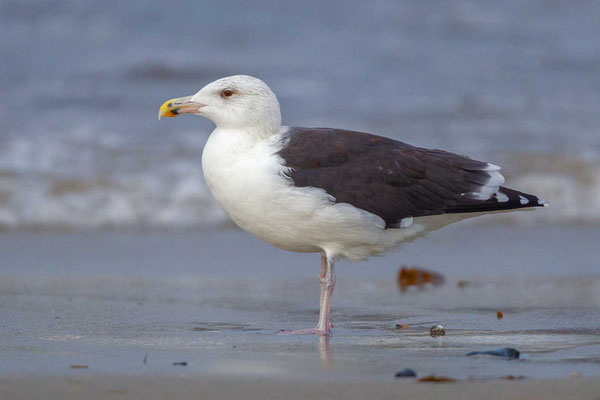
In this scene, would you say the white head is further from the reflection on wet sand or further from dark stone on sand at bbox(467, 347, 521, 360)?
dark stone on sand at bbox(467, 347, 521, 360)

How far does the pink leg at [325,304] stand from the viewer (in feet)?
15.8

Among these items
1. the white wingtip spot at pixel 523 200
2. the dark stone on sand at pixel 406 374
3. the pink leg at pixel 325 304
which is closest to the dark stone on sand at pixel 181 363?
the dark stone on sand at pixel 406 374

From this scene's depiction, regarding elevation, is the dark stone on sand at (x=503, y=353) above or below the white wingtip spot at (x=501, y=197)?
below

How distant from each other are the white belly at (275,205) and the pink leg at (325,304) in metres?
0.14

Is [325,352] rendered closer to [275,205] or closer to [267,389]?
[267,389]

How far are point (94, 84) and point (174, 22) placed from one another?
3087mm

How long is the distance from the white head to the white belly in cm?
10

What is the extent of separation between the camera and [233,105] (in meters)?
5.18

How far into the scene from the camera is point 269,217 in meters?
4.87

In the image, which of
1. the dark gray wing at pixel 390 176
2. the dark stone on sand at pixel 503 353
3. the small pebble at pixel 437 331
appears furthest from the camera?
the dark gray wing at pixel 390 176

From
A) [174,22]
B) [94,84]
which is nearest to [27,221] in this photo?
[94,84]

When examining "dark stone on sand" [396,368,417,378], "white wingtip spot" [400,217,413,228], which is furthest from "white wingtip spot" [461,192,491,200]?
"dark stone on sand" [396,368,417,378]

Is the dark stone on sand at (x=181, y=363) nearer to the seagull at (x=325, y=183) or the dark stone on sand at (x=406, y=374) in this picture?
the dark stone on sand at (x=406, y=374)

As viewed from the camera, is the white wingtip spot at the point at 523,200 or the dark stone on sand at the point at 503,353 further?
the white wingtip spot at the point at 523,200
